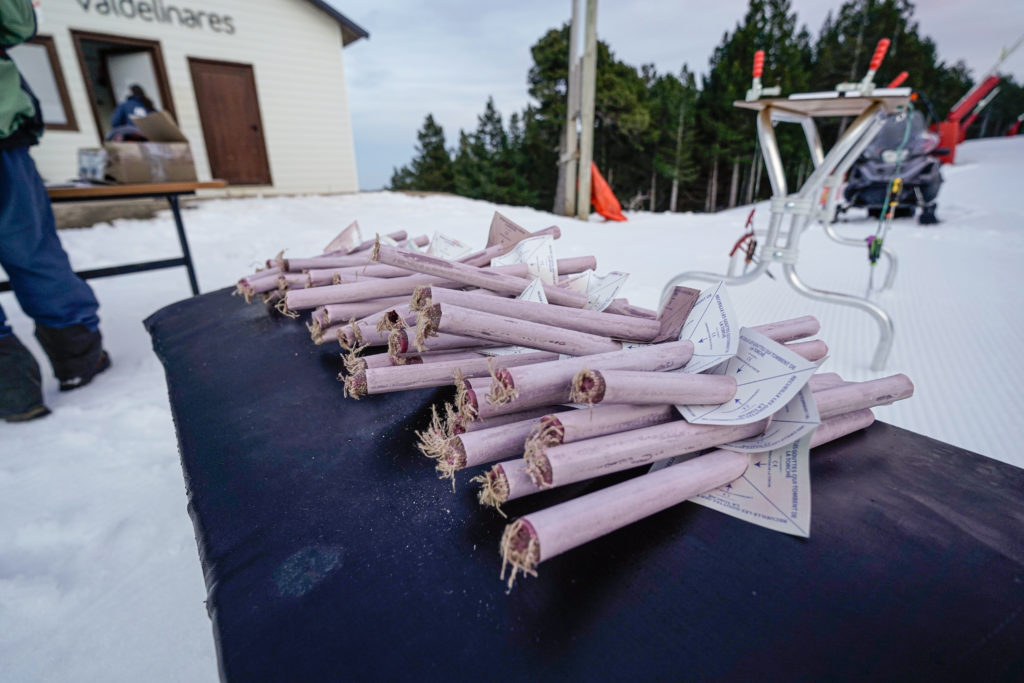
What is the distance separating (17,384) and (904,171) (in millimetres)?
10059

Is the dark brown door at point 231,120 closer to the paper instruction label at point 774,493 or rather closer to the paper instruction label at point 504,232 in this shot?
the paper instruction label at point 504,232

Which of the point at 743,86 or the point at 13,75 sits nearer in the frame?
the point at 13,75

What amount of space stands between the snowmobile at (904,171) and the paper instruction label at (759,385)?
798cm

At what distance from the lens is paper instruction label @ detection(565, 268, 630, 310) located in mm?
1327

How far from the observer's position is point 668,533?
735 mm

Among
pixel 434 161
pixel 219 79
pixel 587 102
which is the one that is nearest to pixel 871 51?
pixel 434 161

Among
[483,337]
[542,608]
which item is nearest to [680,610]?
[542,608]

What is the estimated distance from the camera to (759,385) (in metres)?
0.85

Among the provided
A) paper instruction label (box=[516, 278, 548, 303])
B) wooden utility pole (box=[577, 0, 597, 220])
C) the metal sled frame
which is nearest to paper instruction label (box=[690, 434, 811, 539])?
paper instruction label (box=[516, 278, 548, 303])

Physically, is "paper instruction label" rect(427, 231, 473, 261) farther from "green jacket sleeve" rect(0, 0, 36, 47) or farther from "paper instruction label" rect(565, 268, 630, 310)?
"green jacket sleeve" rect(0, 0, 36, 47)

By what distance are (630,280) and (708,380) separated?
316 centimetres

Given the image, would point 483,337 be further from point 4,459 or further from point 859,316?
point 859,316

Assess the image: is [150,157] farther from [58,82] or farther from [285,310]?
[58,82]

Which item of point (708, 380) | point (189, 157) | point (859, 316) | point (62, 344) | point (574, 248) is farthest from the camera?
point (574, 248)
